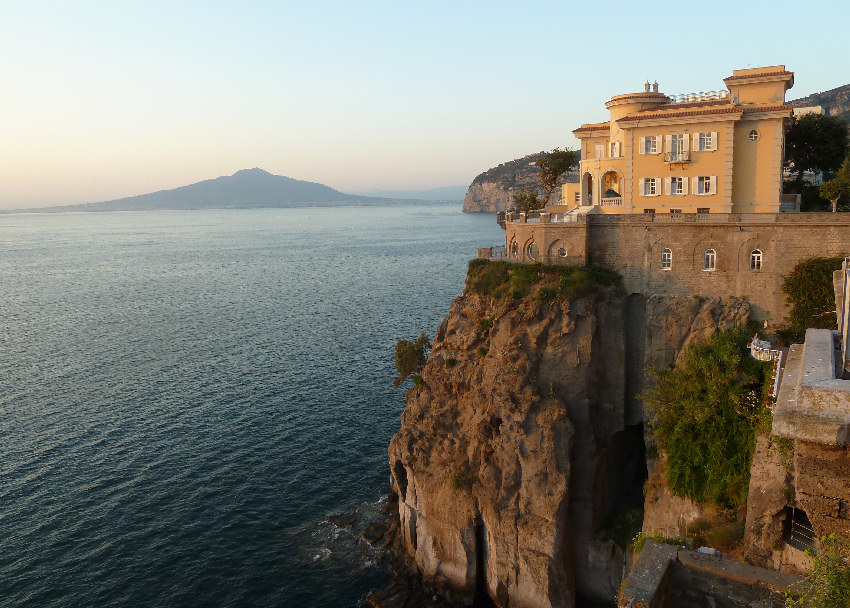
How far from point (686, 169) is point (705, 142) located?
217cm

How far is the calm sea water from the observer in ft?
128

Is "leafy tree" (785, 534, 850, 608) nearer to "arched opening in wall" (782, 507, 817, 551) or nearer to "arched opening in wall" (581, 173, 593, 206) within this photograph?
"arched opening in wall" (782, 507, 817, 551)

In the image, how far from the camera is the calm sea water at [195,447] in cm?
3906

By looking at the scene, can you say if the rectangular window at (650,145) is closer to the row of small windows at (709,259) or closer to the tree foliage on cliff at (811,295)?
the row of small windows at (709,259)

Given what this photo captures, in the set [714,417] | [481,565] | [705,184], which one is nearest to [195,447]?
[481,565]

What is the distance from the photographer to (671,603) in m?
15.6

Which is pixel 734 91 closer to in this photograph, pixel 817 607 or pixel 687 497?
pixel 687 497

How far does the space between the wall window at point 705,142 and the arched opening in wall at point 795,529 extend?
25.6m

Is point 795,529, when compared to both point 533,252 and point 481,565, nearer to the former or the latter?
point 481,565

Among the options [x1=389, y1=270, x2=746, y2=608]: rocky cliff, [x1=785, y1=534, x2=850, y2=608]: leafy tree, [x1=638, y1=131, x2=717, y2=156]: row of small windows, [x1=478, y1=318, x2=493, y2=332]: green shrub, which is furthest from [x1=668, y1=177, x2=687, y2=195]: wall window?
[x1=785, y1=534, x2=850, y2=608]: leafy tree

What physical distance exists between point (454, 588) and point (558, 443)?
40.2 feet

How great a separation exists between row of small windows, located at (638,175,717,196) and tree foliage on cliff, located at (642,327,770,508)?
1228 cm

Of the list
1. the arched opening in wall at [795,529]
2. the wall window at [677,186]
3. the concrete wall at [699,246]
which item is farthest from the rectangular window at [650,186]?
the arched opening in wall at [795,529]

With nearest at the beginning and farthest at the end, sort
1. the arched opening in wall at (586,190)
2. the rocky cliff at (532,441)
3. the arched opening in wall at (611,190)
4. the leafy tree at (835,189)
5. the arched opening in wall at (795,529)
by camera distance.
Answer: the arched opening in wall at (795,529) → the rocky cliff at (532,441) → the leafy tree at (835,189) → the arched opening in wall at (611,190) → the arched opening in wall at (586,190)
